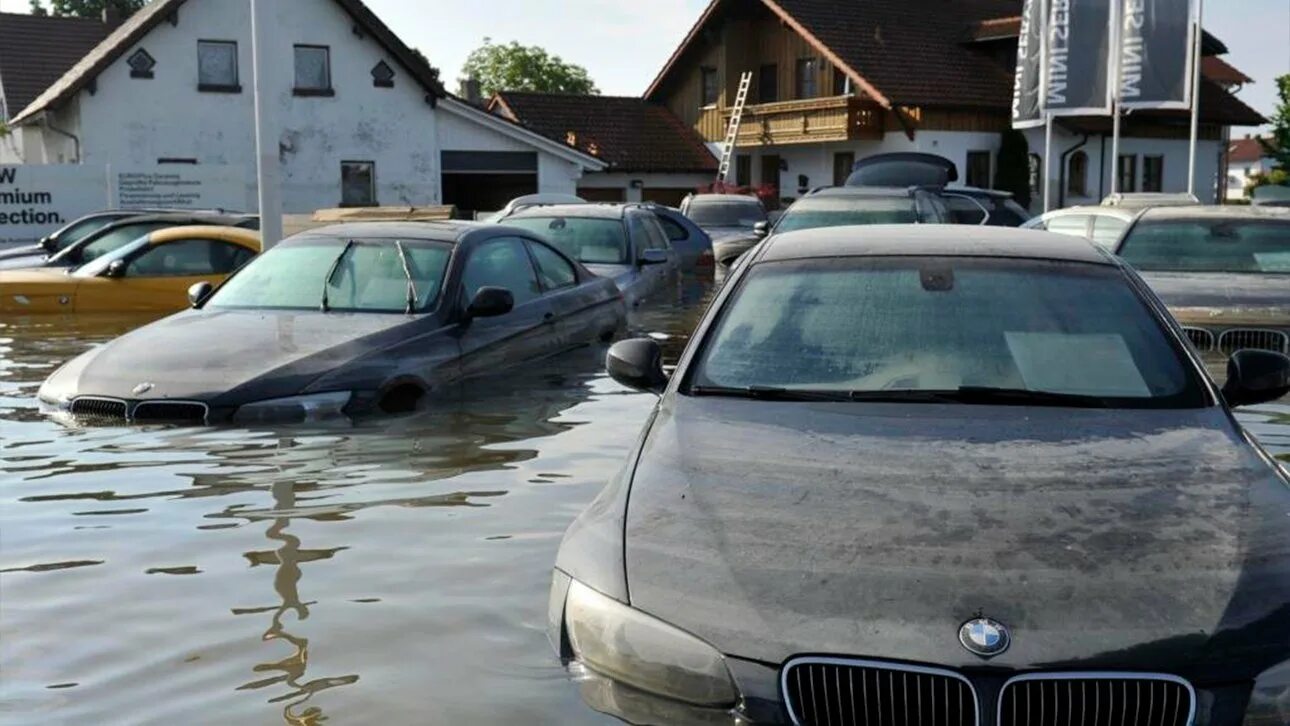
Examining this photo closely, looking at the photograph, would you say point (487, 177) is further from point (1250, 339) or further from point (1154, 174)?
point (1250, 339)

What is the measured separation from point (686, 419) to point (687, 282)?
12679 mm

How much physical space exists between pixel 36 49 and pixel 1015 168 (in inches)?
1203

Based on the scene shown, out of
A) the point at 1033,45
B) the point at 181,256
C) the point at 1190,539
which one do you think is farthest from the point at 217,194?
the point at 1190,539

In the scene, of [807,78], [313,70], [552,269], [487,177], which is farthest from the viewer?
[807,78]

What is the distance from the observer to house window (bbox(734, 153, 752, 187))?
4547cm

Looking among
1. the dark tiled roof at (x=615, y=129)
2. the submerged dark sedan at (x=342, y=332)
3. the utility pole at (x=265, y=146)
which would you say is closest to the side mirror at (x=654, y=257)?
the submerged dark sedan at (x=342, y=332)

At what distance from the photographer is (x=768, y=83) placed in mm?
45344

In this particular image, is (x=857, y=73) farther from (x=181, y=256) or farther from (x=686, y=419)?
(x=686, y=419)

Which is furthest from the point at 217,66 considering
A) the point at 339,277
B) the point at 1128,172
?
the point at 339,277

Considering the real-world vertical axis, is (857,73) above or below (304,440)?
above

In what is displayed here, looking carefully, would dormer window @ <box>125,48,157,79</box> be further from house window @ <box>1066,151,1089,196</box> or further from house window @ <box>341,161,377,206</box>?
house window @ <box>1066,151,1089,196</box>

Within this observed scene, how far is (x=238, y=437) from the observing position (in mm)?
7230

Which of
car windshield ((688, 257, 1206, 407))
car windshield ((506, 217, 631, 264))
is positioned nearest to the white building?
car windshield ((506, 217, 631, 264))

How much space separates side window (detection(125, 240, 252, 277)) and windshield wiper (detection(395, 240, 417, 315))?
5785mm
